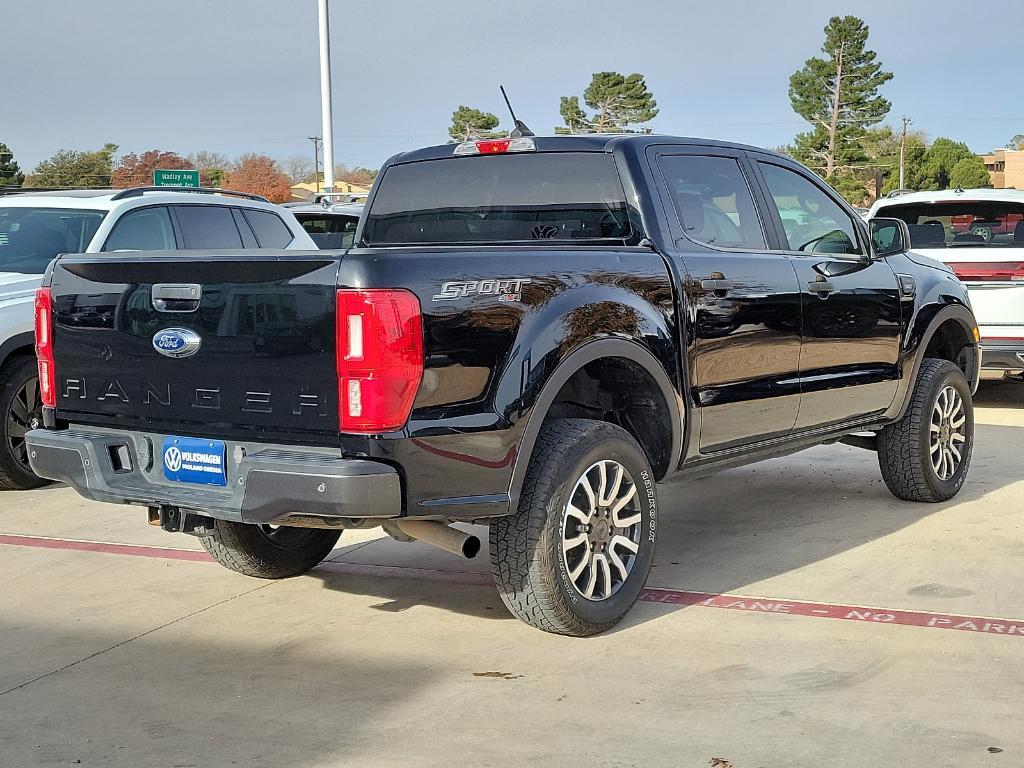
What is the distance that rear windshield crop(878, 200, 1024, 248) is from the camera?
10.9m

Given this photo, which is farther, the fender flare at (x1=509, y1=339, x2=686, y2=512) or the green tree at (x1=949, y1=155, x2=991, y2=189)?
the green tree at (x1=949, y1=155, x2=991, y2=189)

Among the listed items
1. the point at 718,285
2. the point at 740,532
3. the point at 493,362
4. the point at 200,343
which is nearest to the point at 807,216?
the point at 718,285

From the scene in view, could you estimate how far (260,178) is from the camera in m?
75.8

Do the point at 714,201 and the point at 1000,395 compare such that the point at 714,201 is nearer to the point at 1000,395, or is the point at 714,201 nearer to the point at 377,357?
the point at 377,357

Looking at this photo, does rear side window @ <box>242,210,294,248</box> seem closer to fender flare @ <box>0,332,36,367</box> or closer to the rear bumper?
fender flare @ <box>0,332,36,367</box>

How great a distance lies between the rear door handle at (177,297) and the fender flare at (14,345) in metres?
3.68

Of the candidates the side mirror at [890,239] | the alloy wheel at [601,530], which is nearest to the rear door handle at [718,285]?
the alloy wheel at [601,530]

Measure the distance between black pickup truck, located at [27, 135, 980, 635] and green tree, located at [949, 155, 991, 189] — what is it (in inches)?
3675

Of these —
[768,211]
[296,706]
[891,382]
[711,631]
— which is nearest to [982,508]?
[891,382]

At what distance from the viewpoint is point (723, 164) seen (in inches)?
242

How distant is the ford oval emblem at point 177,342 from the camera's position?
15.1 feet

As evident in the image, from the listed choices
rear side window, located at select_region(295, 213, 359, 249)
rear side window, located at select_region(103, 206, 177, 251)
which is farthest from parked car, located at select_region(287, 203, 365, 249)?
rear side window, located at select_region(103, 206, 177, 251)

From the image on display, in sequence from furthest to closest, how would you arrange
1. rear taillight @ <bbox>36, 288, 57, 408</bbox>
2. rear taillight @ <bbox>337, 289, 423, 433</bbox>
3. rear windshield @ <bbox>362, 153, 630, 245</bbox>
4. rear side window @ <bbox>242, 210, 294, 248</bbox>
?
1. rear side window @ <bbox>242, 210, 294, 248</bbox>
2. rear windshield @ <bbox>362, 153, 630, 245</bbox>
3. rear taillight @ <bbox>36, 288, 57, 408</bbox>
4. rear taillight @ <bbox>337, 289, 423, 433</bbox>

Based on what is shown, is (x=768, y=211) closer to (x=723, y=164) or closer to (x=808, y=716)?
(x=723, y=164)
